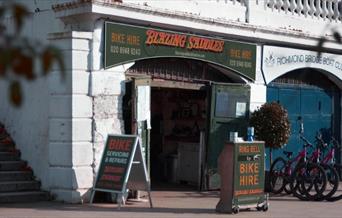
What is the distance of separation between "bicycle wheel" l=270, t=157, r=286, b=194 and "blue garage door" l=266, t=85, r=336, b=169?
1.47 meters

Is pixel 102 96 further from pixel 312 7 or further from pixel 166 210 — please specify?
pixel 312 7

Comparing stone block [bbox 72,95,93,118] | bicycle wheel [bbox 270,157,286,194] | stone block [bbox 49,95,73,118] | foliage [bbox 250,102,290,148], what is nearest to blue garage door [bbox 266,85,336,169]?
foliage [bbox 250,102,290,148]

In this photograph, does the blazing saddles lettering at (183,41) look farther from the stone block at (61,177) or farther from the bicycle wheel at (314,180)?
the bicycle wheel at (314,180)

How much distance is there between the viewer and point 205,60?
491 inches

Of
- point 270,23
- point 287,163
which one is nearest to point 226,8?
point 270,23

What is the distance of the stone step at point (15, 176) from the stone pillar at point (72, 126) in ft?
2.23

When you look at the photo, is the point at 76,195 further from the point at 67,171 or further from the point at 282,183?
the point at 282,183

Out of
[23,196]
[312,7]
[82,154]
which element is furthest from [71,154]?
[312,7]

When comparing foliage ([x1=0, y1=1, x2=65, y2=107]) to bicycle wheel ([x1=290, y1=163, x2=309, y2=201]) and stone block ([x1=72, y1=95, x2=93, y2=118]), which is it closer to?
stone block ([x1=72, y1=95, x2=93, y2=118])

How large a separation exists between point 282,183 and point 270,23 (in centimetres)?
372

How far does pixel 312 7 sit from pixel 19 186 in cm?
855

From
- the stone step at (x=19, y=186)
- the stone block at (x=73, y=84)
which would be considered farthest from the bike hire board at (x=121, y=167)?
the stone step at (x=19, y=186)

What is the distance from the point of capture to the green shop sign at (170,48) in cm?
1075

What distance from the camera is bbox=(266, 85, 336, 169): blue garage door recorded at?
14727 mm
